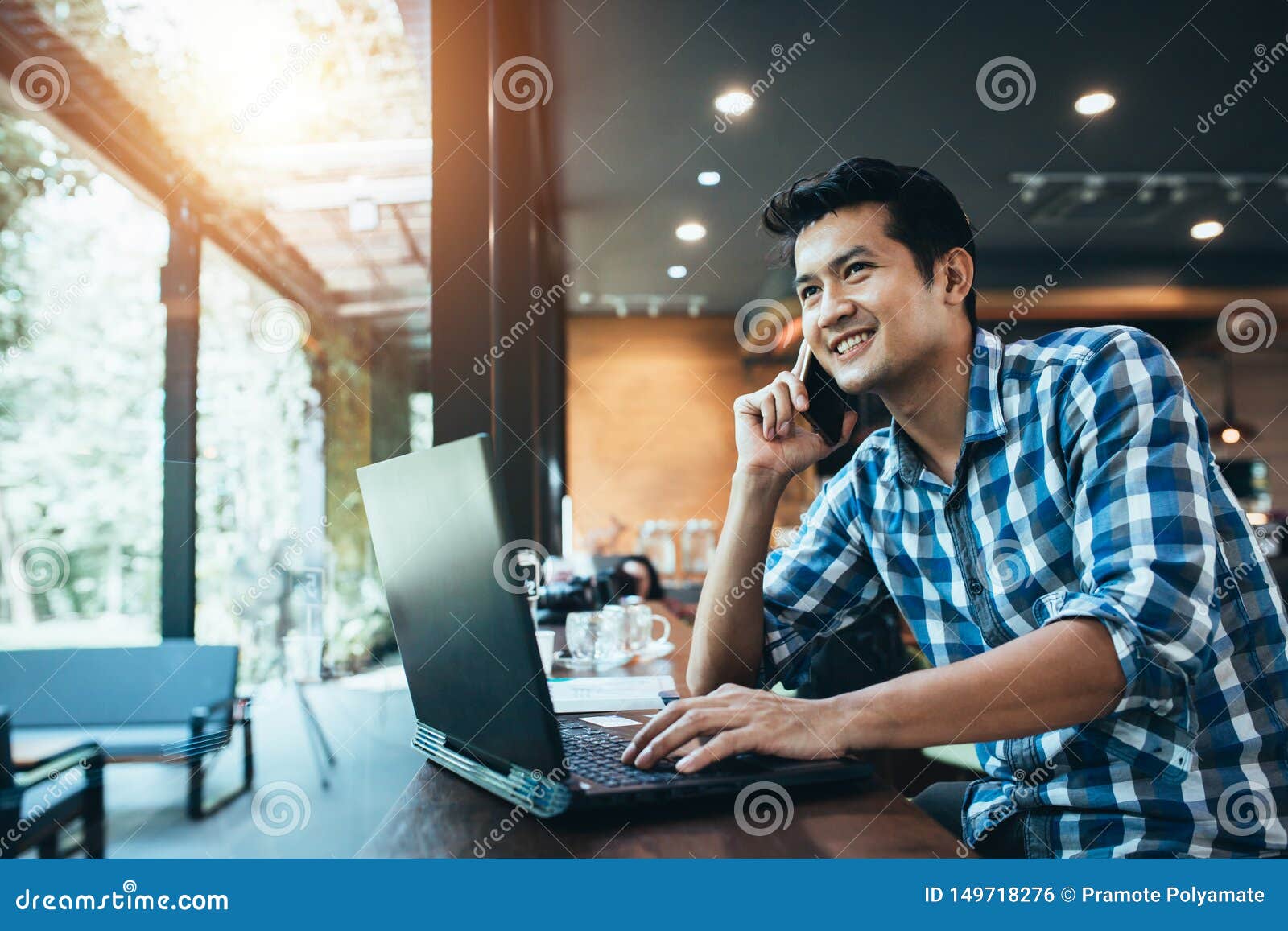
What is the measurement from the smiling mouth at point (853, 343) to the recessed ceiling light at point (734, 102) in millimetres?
2656

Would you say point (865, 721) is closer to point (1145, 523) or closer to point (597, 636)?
point (1145, 523)

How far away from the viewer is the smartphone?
1.33 metres

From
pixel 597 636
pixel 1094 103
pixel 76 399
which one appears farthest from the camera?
pixel 1094 103

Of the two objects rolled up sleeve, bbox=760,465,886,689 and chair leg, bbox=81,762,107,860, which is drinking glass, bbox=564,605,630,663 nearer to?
rolled up sleeve, bbox=760,465,886,689

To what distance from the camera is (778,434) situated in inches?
50.9

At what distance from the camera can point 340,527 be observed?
2557 millimetres

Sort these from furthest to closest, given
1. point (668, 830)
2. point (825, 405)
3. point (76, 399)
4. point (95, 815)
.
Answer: point (76, 399)
point (95, 815)
point (825, 405)
point (668, 830)

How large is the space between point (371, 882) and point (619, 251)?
5103 millimetres

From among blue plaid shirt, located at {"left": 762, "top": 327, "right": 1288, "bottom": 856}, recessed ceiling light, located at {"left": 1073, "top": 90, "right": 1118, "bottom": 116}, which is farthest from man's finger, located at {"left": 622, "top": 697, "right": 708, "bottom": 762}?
recessed ceiling light, located at {"left": 1073, "top": 90, "right": 1118, "bottom": 116}

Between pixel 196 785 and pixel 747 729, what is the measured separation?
2058 mm

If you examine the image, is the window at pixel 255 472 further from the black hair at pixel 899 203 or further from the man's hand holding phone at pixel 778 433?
the black hair at pixel 899 203

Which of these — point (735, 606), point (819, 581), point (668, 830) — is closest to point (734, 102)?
point (819, 581)

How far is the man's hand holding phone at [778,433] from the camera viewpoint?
1271 millimetres

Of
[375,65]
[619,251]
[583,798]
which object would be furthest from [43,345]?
[619,251]
